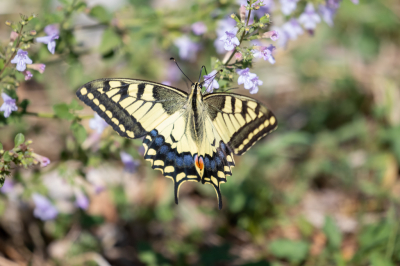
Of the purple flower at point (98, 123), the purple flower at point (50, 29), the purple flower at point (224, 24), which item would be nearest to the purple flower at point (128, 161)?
the purple flower at point (98, 123)

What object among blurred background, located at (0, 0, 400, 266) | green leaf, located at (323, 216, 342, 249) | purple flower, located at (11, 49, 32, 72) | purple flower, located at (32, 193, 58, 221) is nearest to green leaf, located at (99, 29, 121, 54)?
blurred background, located at (0, 0, 400, 266)

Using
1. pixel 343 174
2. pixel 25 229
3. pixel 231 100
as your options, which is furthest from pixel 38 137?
pixel 343 174

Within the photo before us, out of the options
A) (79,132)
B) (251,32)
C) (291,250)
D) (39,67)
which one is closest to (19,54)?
(39,67)

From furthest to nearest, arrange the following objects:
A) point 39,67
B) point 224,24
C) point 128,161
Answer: point 224,24 → point 128,161 → point 39,67

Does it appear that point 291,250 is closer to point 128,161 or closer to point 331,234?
point 331,234

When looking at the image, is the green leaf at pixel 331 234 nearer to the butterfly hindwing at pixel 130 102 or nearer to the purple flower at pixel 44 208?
the butterfly hindwing at pixel 130 102
